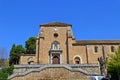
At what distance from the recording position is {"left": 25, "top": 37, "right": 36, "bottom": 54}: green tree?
63031 mm

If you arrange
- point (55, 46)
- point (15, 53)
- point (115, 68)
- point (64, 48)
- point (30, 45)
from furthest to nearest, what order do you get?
1. point (30, 45)
2. point (15, 53)
3. point (55, 46)
4. point (64, 48)
5. point (115, 68)

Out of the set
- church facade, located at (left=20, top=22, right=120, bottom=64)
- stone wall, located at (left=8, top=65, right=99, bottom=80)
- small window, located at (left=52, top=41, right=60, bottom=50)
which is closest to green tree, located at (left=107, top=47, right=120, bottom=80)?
stone wall, located at (left=8, top=65, right=99, bottom=80)

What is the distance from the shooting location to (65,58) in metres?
45.8

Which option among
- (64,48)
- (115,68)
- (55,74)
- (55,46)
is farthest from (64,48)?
(55,74)

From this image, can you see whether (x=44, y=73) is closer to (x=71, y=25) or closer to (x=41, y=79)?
(x=41, y=79)

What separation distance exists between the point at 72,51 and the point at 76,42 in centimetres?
289

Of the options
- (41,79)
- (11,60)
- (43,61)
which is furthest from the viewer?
(11,60)

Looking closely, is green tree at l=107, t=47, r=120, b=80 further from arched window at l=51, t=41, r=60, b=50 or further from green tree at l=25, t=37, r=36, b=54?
green tree at l=25, t=37, r=36, b=54

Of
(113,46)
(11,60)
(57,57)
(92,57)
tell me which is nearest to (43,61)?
(57,57)

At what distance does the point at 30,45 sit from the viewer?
208ft

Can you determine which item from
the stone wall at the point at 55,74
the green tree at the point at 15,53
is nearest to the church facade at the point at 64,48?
the green tree at the point at 15,53

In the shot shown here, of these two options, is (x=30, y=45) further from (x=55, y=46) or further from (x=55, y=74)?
(x=55, y=74)

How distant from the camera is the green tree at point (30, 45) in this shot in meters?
63.0

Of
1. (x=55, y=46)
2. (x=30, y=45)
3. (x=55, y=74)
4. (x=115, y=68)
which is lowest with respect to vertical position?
(x=55, y=74)
